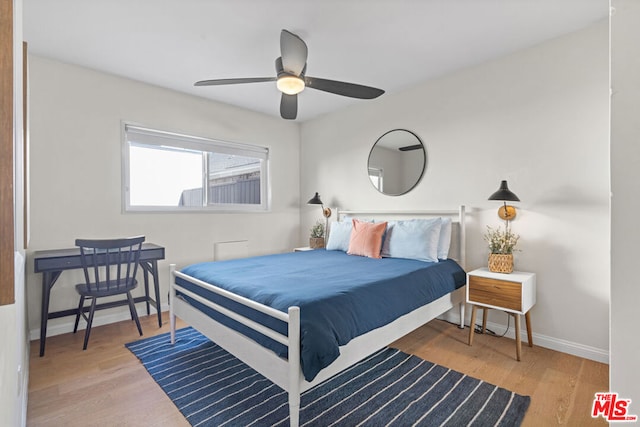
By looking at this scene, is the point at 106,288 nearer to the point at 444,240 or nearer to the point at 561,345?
the point at 444,240

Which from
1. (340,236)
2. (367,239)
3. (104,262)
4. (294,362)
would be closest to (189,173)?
(104,262)

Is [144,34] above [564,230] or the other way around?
above

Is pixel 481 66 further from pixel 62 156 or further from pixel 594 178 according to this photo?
pixel 62 156

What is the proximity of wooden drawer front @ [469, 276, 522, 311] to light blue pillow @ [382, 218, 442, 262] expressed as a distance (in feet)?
1.35

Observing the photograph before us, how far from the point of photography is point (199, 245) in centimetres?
384

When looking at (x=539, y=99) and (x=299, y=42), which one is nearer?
(x=299, y=42)

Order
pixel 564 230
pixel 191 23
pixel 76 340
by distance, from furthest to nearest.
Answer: pixel 76 340, pixel 564 230, pixel 191 23

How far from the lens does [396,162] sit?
3.70 metres

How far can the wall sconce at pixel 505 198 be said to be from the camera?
256cm

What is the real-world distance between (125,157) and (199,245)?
1261mm

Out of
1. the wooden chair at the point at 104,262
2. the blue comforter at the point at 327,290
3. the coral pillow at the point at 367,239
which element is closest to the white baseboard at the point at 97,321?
the wooden chair at the point at 104,262

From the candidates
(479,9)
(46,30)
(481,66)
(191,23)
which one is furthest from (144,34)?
(481,66)

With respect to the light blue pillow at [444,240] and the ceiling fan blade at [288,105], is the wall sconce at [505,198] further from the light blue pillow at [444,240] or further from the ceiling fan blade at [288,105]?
the ceiling fan blade at [288,105]

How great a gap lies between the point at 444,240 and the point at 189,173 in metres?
3.06
